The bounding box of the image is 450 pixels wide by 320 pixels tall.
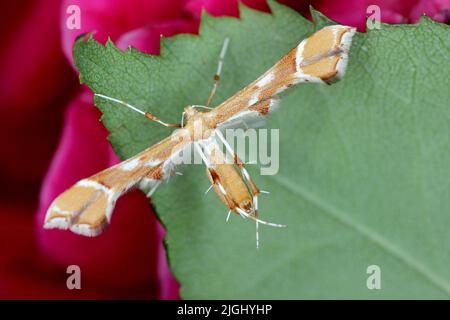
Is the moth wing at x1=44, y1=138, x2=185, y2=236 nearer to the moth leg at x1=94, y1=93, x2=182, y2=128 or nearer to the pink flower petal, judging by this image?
the moth leg at x1=94, y1=93, x2=182, y2=128

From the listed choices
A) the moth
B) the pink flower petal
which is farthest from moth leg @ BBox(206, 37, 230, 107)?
the pink flower petal

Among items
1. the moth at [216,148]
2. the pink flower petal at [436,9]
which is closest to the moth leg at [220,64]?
the moth at [216,148]

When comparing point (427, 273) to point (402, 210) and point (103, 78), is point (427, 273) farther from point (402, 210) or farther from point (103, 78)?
point (103, 78)

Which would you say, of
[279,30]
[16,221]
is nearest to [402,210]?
[279,30]

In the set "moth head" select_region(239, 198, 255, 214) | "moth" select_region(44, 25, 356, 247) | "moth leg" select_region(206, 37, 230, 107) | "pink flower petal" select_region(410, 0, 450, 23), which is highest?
"pink flower petal" select_region(410, 0, 450, 23)

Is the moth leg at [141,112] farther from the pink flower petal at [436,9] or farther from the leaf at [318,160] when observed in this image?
the pink flower petal at [436,9]

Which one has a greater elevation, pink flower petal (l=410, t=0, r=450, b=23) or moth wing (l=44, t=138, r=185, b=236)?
pink flower petal (l=410, t=0, r=450, b=23)
